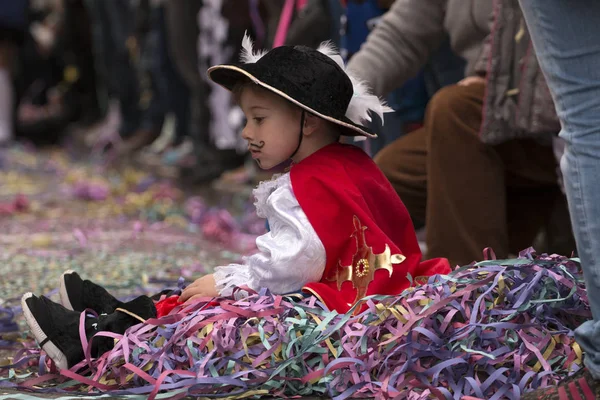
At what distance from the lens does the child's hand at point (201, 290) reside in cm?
323

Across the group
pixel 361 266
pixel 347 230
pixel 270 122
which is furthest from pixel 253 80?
pixel 361 266

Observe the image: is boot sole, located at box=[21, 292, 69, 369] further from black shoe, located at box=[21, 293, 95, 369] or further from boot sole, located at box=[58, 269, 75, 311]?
boot sole, located at box=[58, 269, 75, 311]

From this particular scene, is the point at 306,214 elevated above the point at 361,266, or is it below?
above

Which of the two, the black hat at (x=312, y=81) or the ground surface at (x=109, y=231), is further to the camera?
the ground surface at (x=109, y=231)

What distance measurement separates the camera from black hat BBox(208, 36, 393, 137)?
10.4 feet

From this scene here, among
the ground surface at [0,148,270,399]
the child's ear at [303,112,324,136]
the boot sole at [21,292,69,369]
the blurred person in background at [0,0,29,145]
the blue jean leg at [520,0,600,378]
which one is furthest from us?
the blurred person in background at [0,0,29,145]

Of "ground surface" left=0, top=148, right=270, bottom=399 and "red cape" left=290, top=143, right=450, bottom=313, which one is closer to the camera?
"red cape" left=290, top=143, right=450, bottom=313

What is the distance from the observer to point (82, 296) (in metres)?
3.42

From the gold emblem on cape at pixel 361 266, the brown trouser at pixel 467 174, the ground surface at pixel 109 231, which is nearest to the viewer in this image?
the gold emblem on cape at pixel 361 266

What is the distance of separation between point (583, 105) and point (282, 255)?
0.98 meters

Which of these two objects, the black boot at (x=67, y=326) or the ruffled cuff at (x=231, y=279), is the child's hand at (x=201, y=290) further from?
the black boot at (x=67, y=326)

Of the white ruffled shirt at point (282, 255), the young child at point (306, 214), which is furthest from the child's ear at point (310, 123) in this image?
the white ruffled shirt at point (282, 255)

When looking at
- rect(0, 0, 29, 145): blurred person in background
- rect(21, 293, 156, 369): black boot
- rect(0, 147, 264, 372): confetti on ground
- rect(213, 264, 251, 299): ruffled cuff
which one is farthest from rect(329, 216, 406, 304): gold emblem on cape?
rect(0, 0, 29, 145): blurred person in background

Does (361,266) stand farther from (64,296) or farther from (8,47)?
(8,47)
